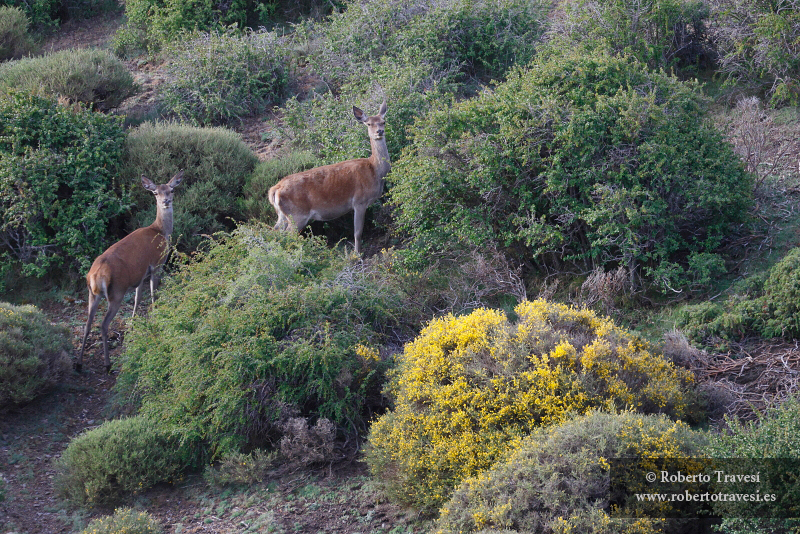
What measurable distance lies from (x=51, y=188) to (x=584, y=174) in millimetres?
8010

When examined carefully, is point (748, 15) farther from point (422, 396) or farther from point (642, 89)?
point (422, 396)

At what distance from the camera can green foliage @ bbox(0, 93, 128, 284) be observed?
11.1 m

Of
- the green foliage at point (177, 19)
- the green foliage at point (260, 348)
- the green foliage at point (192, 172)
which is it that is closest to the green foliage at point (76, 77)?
the green foliage at point (192, 172)

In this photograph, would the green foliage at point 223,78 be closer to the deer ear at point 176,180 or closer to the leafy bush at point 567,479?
the deer ear at point 176,180

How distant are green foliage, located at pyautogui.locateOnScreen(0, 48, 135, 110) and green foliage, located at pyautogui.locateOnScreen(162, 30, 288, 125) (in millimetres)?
931

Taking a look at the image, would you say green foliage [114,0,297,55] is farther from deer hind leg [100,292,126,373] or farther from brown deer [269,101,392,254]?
deer hind leg [100,292,126,373]

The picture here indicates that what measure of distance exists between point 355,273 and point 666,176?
356cm

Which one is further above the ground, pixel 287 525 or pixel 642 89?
pixel 642 89

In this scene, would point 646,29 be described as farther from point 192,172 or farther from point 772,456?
point 772,456

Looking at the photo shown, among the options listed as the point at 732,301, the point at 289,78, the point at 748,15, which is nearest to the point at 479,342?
the point at 732,301

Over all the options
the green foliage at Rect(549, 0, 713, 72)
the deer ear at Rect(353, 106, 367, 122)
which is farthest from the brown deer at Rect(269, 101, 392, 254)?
the green foliage at Rect(549, 0, 713, 72)

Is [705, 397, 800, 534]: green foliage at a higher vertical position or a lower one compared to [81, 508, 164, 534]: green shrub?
higher

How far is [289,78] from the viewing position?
51.1 feet

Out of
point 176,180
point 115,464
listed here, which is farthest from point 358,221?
point 115,464
